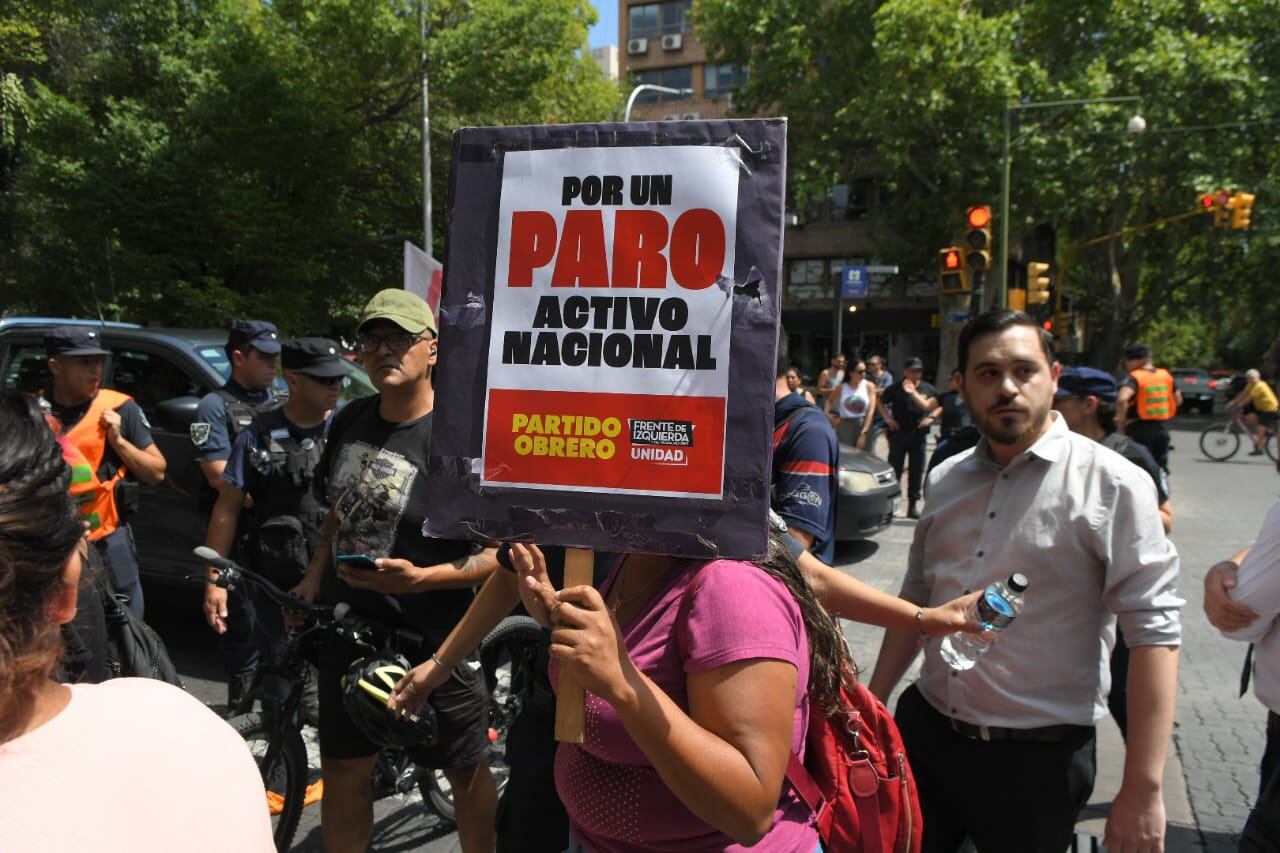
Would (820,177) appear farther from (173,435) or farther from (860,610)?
(860,610)

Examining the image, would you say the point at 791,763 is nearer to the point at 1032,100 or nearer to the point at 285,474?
the point at 285,474

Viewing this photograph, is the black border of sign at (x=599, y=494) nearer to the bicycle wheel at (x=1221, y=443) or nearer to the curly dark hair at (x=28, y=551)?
the curly dark hair at (x=28, y=551)

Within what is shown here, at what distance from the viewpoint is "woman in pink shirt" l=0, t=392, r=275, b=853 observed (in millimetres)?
1006

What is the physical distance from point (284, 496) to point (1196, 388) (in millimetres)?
36194

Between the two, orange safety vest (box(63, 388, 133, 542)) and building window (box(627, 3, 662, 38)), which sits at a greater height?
building window (box(627, 3, 662, 38))

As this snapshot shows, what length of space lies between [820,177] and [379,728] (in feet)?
89.8

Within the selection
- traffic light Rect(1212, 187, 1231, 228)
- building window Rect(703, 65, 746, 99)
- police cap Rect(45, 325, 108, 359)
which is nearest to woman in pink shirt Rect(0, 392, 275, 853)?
police cap Rect(45, 325, 108, 359)

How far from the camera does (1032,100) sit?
24.8m

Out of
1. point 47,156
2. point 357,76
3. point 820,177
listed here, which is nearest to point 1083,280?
point 820,177

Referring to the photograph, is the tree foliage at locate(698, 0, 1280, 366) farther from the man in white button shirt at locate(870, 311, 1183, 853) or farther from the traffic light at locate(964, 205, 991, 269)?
the man in white button shirt at locate(870, 311, 1183, 853)

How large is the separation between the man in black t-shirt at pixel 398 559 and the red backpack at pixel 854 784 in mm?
1297

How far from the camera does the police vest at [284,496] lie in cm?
385

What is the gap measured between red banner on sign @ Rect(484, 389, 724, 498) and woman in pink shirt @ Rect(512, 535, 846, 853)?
152mm

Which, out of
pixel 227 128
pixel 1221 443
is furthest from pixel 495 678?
pixel 1221 443
